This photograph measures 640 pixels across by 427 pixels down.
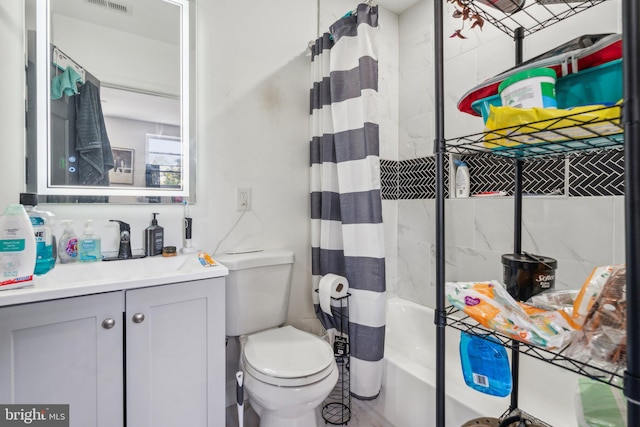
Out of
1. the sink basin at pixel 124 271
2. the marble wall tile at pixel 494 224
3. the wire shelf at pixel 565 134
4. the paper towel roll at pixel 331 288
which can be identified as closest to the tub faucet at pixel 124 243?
the sink basin at pixel 124 271

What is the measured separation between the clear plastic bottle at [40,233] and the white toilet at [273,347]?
653mm

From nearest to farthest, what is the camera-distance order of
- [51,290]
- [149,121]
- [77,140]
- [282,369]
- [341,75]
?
[51,290]
[282,369]
[77,140]
[149,121]
[341,75]

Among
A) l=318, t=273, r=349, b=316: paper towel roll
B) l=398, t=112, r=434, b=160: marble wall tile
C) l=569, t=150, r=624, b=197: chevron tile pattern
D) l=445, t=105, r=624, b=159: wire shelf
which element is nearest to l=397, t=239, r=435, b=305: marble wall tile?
l=398, t=112, r=434, b=160: marble wall tile

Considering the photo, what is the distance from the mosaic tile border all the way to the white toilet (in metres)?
1.09

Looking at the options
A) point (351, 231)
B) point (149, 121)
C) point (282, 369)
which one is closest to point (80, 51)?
point (149, 121)

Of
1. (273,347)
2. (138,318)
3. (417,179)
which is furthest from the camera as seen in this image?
(417,179)

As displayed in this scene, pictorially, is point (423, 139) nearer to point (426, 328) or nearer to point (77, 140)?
point (426, 328)

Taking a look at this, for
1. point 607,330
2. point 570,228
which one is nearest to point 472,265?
point 570,228

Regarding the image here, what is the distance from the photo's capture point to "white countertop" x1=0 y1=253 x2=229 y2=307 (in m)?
0.90

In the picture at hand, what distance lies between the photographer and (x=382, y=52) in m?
2.21

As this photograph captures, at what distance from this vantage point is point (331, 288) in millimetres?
1570

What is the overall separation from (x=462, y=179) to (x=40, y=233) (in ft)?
6.71

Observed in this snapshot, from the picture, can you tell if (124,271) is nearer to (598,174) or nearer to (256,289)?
(256,289)

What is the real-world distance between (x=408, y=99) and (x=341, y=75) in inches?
31.0
